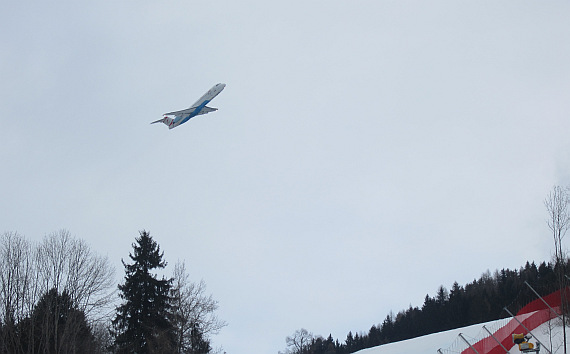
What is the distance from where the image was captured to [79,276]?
140 ft

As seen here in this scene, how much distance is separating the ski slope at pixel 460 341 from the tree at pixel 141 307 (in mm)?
17323

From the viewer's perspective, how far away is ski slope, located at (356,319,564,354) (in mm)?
26469

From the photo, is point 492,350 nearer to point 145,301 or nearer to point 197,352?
point 197,352

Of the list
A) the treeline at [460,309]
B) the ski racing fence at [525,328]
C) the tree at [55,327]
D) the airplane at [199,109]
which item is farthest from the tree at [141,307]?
the treeline at [460,309]

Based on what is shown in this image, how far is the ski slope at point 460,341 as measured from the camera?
26469 mm

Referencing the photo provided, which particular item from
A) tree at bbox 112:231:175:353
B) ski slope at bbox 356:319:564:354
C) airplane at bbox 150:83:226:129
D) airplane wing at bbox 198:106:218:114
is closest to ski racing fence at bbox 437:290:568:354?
ski slope at bbox 356:319:564:354

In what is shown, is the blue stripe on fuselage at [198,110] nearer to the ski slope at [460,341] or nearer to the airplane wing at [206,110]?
the airplane wing at [206,110]

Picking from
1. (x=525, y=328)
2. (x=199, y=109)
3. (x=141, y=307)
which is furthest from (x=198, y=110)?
(x=525, y=328)

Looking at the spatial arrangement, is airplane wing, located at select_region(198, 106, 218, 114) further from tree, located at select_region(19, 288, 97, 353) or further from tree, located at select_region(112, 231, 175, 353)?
tree, located at select_region(19, 288, 97, 353)

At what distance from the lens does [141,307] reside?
4612 cm

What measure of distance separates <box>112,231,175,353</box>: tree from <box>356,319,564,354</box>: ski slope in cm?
1732

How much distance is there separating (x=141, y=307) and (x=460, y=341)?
25992mm

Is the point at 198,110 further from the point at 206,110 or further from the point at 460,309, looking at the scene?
the point at 460,309

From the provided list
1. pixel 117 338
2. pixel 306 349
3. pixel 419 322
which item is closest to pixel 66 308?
pixel 117 338
